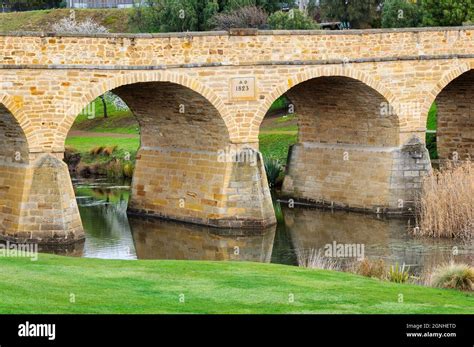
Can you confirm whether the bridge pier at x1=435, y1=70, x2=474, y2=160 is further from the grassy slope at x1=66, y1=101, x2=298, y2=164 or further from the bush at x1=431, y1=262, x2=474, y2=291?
the bush at x1=431, y1=262, x2=474, y2=291

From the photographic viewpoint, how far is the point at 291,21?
56781 mm

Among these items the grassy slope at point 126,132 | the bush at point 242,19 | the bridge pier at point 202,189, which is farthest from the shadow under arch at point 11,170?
the bush at point 242,19

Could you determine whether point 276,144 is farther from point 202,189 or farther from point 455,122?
point 202,189

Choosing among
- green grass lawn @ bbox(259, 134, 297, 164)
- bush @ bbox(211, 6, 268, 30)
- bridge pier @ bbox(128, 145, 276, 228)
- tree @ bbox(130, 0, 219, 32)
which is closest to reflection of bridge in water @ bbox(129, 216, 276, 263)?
bridge pier @ bbox(128, 145, 276, 228)

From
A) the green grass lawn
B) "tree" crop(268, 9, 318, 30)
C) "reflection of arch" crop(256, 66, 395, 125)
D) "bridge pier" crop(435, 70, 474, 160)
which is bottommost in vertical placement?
the green grass lawn

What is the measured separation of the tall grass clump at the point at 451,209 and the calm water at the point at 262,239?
1.82 ft

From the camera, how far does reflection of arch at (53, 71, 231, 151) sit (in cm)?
3212

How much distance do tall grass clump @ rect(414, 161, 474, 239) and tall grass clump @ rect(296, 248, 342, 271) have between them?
12.0 feet

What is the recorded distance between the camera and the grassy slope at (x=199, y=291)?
1853cm

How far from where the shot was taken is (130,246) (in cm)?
3369

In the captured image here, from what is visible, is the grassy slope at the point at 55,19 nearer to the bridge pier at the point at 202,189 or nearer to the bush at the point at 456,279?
the bridge pier at the point at 202,189

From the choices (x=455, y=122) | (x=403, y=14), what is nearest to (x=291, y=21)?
(x=403, y=14)

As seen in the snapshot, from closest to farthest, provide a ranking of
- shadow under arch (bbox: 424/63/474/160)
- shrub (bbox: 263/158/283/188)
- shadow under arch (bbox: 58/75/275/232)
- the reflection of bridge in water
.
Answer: the reflection of bridge in water < shadow under arch (bbox: 58/75/275/232) < shadow under arch (bbox: 424/63/474/160) < shrub (bbox: 263/158/283/188)

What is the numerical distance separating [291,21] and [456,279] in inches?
1421
